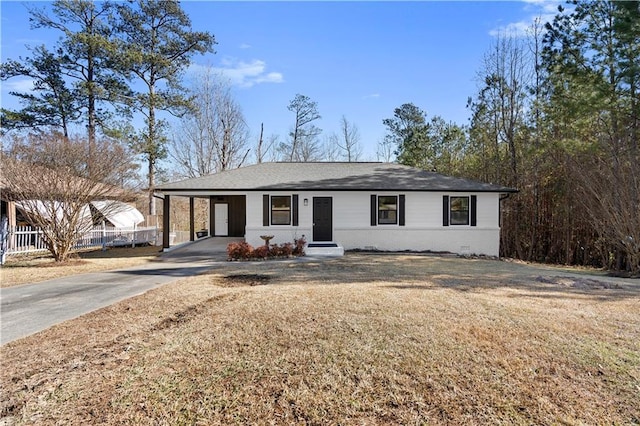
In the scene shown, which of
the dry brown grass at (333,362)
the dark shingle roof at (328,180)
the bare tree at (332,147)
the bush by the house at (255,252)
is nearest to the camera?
the dry brown grass at (333,362)

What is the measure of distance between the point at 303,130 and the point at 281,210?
1851 cm

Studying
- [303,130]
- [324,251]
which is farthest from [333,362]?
[303,130]

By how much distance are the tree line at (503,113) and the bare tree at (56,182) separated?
0.66 meters

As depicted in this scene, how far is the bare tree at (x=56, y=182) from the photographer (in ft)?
33.0

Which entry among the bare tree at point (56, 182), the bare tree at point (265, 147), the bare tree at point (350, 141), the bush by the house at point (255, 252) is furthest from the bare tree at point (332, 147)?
the bare tree at point (56, 182)

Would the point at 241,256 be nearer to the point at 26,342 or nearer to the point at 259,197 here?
the point at 259,197

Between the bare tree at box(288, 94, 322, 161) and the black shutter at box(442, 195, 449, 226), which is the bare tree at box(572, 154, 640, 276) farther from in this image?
the bare tree at box(288, 94, 322, 161)

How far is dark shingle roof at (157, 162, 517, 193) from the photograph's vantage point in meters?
13.5

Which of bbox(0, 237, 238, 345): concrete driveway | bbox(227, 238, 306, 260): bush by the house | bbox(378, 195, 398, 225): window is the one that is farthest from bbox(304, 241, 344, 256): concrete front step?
bbox(0, 237, 238, 345): concrete driveway

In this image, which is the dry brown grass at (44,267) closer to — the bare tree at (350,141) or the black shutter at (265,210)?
the black shutter at (265,210)

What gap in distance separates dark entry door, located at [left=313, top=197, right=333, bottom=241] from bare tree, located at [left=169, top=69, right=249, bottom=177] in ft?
50.8

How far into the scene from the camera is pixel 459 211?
1411cm

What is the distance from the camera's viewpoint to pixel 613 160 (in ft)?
37.2

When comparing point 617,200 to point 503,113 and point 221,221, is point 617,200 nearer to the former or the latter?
point 503,113
